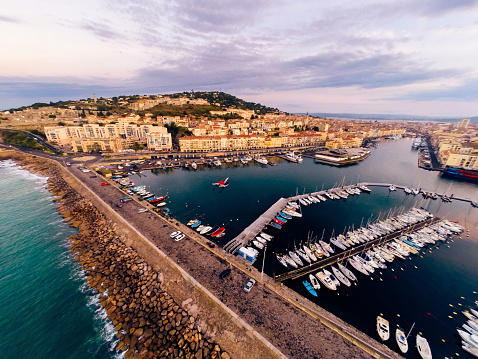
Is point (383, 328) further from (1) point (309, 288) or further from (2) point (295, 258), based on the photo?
(2) point (295, 258)

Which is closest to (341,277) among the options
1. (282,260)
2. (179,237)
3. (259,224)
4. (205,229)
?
(282,260)

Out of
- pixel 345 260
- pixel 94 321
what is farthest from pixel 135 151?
pixel 345 260

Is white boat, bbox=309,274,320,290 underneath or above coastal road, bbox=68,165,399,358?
underneath

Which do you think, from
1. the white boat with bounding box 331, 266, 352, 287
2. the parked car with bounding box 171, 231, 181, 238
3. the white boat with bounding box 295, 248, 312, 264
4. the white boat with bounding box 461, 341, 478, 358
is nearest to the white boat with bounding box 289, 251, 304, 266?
the white boat with bounding box 295, 248, 312, 264

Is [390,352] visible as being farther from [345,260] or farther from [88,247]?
[88,247]

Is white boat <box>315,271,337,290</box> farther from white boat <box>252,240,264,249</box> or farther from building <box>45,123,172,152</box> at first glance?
building <box>45,123,172,152</box>

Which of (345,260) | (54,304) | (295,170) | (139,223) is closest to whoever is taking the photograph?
(54,304)

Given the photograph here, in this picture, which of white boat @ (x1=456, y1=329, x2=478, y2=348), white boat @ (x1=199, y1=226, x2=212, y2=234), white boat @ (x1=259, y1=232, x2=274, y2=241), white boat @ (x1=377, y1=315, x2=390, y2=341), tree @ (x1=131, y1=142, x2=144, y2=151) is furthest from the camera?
tree @ (x1=131, y1=142, x2=144, y2=151)
